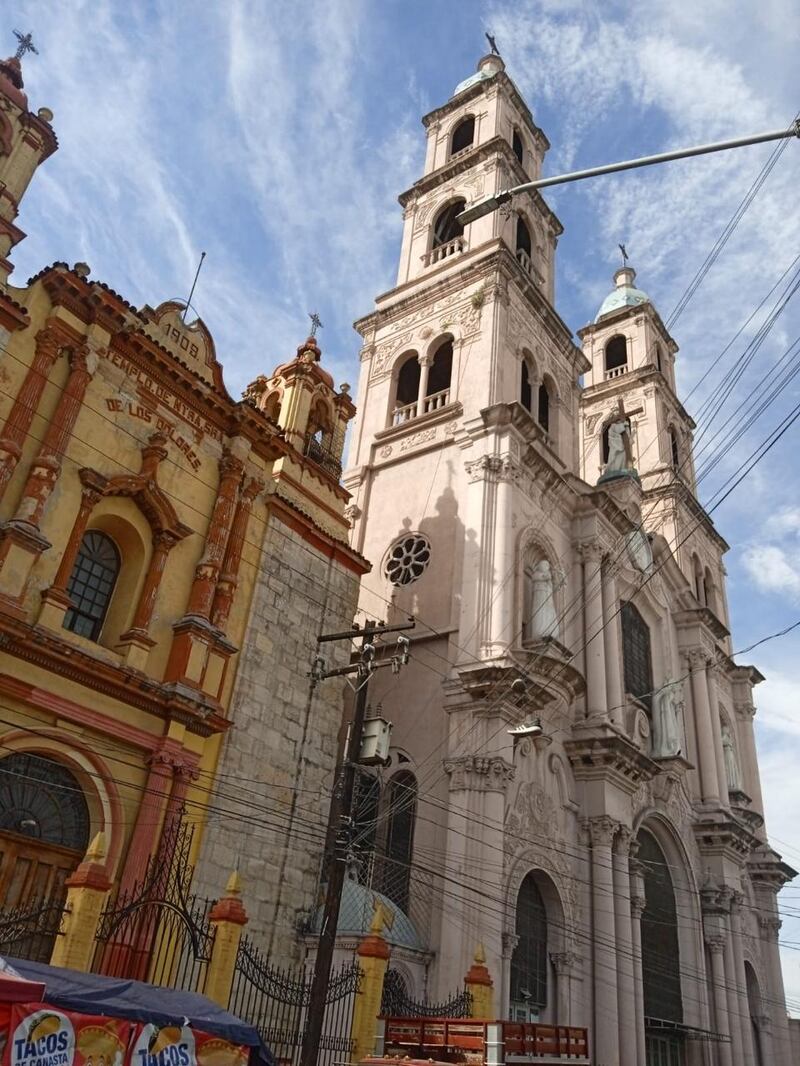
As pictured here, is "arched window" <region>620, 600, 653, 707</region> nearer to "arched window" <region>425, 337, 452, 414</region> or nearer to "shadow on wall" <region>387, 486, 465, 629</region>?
"shadow on wall" <region>387, 486, 465, 629</region>

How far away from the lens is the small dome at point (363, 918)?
17328 mm

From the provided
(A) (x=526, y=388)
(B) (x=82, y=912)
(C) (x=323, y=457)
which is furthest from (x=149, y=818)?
(A) (x=526, y=388)

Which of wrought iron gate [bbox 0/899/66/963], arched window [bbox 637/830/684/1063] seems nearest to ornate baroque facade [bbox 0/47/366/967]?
wrought iron gate [bbox 0/899/66/963]

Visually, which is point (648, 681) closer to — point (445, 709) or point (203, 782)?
point (445, 709)

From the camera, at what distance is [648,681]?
32.0m

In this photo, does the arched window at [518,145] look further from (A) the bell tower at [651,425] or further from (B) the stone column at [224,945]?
(B) the stone column at [224,945]

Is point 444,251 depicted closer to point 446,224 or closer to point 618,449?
Result: point 446,224

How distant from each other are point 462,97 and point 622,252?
61.5 feet

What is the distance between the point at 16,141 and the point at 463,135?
25331 mm

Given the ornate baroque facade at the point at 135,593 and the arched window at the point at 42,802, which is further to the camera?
the ornate baroque facade at the point at 135,593

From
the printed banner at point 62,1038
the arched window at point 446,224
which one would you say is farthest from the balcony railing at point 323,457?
the printed banner at point 62,1038

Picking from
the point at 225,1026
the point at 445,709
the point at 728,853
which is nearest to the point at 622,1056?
the point at 445,709

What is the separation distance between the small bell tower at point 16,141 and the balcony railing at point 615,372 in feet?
111

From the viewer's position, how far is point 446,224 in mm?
35188
